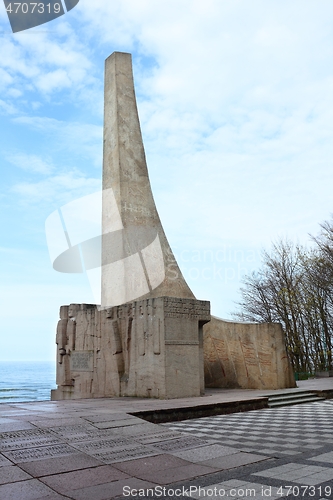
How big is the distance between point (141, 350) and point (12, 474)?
18.2ft

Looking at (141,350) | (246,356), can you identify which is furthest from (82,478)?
(246,356)

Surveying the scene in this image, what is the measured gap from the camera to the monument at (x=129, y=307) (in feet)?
29.4

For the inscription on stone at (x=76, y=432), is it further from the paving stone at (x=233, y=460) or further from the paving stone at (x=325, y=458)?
the paving stone at (x=325, y=458)

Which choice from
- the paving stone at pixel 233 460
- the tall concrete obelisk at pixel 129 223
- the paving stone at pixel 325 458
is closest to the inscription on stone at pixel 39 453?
the paving stone at pixel 233 460

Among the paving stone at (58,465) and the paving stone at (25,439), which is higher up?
the paving stone at (25,439)

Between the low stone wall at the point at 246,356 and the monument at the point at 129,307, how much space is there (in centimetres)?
132

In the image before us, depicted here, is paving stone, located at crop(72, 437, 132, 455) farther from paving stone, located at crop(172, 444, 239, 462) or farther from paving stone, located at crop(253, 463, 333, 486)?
paving stone, located at crop(253, 463, 333, 486)

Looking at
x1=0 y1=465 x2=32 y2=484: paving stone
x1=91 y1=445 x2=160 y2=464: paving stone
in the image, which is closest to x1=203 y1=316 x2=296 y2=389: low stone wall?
x1=91 y1=445 x2=160 y2=464: paving stone

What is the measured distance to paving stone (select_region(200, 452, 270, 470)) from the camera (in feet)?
13.4

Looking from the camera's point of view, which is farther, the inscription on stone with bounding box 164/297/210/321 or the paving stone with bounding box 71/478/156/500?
the inscription on stone with bounding box 164/297/210/321

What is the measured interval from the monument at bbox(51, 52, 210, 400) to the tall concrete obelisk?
3 centimetres

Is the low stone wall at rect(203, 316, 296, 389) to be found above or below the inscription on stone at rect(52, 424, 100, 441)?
above

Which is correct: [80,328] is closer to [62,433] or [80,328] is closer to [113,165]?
[113,165]

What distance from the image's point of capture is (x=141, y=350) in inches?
363
